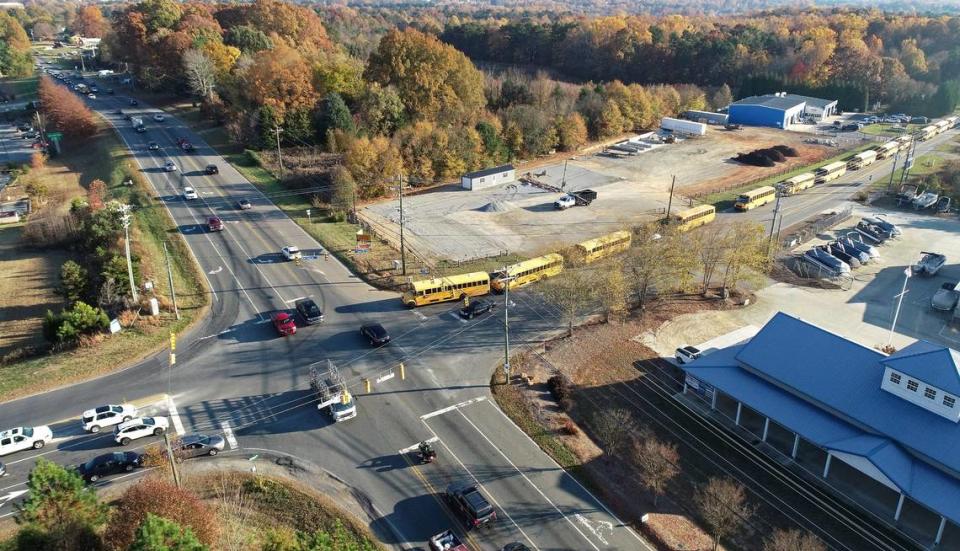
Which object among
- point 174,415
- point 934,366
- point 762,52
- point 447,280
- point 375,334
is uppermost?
point 762,52

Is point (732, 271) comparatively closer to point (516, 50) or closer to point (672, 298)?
point (672, 298)

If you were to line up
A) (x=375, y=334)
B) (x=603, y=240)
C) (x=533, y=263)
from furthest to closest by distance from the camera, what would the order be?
(x=603, y=240) < (x=533, y=263) < (x=375, y=334)

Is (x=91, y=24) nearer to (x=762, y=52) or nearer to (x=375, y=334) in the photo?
(x=762, y=52)

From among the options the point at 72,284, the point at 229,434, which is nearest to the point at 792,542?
the point at 229,434

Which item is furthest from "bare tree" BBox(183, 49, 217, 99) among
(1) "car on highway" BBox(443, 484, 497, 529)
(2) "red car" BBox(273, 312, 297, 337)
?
(1) "car on highway" BBox(443, 484, 497, 529)

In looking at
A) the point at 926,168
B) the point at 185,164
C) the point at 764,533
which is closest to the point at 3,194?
the point at 185,164

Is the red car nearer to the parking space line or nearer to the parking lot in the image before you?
the parking space line

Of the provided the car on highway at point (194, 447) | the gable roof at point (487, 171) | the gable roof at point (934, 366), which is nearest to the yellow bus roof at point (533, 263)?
the car on highway at point (194, 447)
